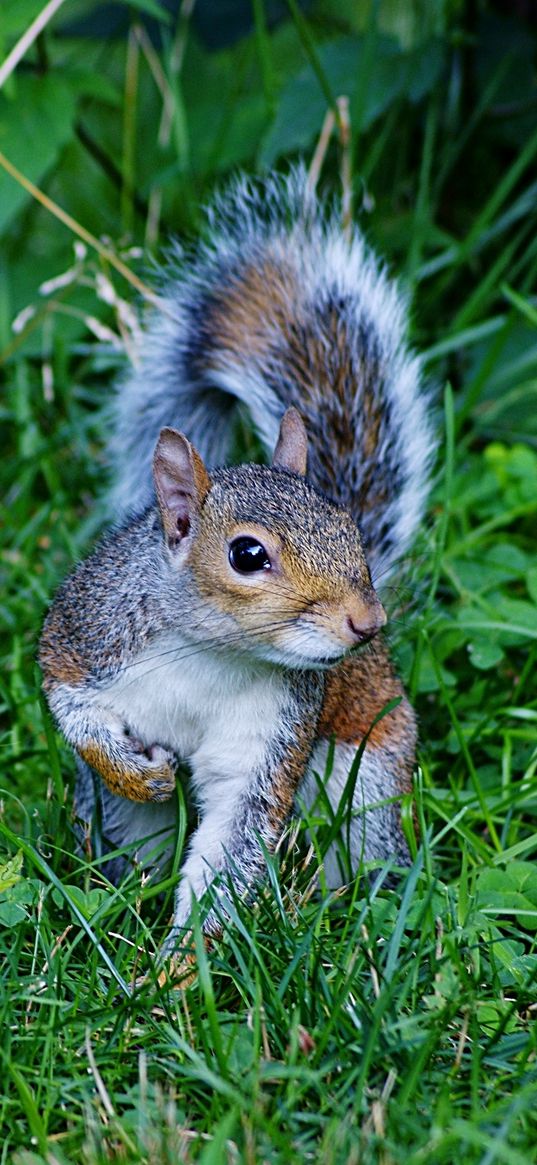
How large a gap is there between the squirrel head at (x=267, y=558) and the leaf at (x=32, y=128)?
51.5 inches

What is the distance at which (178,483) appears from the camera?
1909 mm

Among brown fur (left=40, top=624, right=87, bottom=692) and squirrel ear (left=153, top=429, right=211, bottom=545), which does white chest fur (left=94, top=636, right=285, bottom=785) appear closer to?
brown fur (left=40, top=624, right=87, bottom=692)

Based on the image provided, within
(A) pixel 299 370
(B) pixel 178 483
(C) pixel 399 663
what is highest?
(A) pixel 299 370

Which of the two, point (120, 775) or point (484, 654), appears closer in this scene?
point (120, 775)

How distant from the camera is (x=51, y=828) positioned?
82.5 inches

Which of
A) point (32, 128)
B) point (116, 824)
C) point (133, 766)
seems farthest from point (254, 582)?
point (32, 128)

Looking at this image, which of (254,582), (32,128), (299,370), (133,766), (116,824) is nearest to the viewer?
(254,582)

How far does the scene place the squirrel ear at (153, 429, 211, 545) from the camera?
1878 mm

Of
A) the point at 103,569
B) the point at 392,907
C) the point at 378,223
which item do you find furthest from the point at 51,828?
the point at 378,223

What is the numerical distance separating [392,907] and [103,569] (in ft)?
2.24

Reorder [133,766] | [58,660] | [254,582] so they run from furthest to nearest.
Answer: [58,660] < [133,766] < [254,582]

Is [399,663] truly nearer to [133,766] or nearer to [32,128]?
[133,766]

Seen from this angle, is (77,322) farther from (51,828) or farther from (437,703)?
(51,828)

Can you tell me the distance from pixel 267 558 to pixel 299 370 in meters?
0.76
